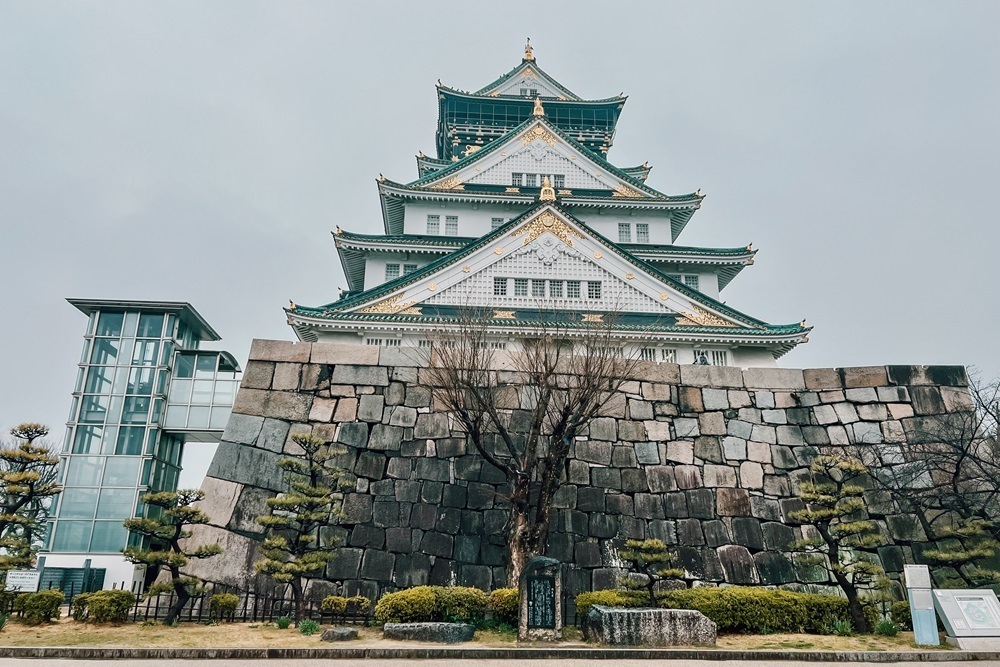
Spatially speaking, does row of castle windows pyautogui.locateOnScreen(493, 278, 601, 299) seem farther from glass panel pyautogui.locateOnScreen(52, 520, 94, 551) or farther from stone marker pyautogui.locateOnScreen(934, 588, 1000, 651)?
glass panel pyautogui.locateOnScreen(52, 520, 94, 551)

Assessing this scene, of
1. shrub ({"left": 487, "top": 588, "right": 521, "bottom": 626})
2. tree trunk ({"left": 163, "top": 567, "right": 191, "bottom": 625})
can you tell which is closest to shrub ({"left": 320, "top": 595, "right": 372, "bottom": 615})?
tree trunk ({"left": 163, "top": 567, "right": 191, "bottom": 625})

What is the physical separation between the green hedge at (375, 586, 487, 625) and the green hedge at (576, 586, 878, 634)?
6.50 feet

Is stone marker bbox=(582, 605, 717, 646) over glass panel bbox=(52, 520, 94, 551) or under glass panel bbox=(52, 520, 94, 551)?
under

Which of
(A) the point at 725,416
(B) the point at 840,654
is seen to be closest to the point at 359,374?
(A) the point at 725,416

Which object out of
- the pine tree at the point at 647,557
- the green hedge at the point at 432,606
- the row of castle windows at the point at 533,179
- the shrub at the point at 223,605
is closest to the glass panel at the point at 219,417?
the shrub at the point at 223,605

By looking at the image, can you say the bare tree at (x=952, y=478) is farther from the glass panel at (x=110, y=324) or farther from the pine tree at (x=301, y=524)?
the glass panel at (x=110, y=324)

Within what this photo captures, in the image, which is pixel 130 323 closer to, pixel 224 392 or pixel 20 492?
pixel 224 392

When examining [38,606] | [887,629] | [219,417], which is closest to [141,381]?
[219,417]

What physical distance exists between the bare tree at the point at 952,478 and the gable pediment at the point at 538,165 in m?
15.5

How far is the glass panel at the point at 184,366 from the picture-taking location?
19797mm

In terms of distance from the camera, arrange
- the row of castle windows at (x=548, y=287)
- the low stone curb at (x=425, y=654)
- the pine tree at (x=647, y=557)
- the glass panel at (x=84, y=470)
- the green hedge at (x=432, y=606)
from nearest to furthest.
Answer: the low stone curb at (x=425, y=654)
the green hedge at (x=432, y=606)
the pine tree at (x=647, y=557)
the glass panel at (x=84, y=470)
the row of castle windows at (x=548, y=287)

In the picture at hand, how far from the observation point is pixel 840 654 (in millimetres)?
10570

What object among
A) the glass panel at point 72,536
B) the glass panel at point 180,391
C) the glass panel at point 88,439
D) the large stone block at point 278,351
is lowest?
the glass panel at point 72,536

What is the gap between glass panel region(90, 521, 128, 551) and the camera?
58.9 ft
